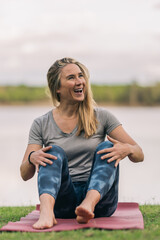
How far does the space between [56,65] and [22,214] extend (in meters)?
1.64

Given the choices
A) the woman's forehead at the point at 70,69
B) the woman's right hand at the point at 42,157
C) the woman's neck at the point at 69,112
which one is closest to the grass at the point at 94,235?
the woman's right hand at the point at 42,157

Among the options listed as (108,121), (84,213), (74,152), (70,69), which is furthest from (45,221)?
(70,69)

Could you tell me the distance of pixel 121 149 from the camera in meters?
3.63

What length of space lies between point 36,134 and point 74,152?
16.1 inches

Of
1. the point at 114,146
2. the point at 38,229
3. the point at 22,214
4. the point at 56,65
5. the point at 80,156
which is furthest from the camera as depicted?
the point at 22,214

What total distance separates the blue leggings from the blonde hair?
1.16ft

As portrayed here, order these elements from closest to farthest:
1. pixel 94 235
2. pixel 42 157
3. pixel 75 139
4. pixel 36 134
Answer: pixel 94 235
pixel 42 157
pixel 75 139
pixel 36 134

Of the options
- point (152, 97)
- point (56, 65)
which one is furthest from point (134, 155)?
point (152, 97)

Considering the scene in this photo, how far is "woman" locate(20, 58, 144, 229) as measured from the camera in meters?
3.39

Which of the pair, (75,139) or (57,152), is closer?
(57,152)

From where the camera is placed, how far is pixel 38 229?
10.9 ft

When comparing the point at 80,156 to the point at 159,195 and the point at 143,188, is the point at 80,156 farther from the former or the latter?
the point at 143,188

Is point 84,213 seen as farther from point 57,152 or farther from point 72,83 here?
point 72,83

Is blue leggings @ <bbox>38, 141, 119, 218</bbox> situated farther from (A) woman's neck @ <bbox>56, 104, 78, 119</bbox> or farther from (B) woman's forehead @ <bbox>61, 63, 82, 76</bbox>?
(B) woman's forehead @ <bbox>61, 63, 82, 76</bbox>
